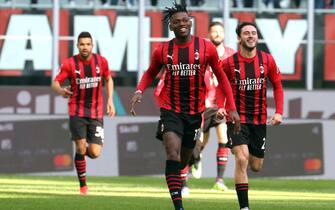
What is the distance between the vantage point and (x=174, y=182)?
1349 centimetres

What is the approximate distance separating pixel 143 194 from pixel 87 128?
1.25 meters

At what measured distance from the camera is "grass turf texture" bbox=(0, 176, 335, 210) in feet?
50.3

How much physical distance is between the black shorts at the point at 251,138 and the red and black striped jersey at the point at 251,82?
0.23 feet

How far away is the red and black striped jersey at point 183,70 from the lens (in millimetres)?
13898

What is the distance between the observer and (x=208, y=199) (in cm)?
1691

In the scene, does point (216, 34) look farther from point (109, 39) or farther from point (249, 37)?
point (109, 39)

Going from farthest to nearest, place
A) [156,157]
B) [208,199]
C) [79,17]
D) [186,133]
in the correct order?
[79,17]
[156,157]
[208,199]
[186,133]

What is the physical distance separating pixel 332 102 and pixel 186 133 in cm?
1261

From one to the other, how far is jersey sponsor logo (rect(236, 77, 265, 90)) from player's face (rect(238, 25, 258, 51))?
328 mm

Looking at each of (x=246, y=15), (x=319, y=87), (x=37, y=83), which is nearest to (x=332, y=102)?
(x=319, y=87)

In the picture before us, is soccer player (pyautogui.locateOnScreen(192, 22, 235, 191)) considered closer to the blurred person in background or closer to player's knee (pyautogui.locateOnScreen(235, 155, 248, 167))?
the blurred person in background

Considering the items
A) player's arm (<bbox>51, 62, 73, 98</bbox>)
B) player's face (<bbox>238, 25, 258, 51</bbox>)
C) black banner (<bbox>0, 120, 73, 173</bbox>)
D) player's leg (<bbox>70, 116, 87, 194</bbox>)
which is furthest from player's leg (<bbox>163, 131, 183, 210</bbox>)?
black banner (<bbox>0, 120, 73, 173</bbox>)

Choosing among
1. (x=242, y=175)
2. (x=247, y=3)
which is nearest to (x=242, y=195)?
(x=242, y=175)

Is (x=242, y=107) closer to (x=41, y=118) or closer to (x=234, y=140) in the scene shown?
(x=234, y=140)
